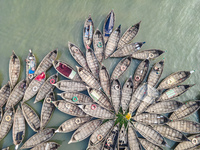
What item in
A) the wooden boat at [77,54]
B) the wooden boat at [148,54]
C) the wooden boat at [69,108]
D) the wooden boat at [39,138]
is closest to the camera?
the wooden boat at [39,138]

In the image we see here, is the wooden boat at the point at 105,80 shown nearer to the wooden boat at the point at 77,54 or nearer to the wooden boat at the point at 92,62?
the wooden boat at the point at 92,62

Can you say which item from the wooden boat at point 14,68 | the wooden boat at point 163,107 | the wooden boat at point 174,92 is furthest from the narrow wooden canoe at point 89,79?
the wooden boat at point 14,68

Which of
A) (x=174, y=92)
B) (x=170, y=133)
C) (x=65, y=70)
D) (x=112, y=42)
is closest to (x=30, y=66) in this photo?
(x=65, y=70)

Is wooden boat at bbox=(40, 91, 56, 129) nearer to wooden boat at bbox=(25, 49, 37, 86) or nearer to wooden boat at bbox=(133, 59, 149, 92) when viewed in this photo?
wooden boat at bbox=(25, 49, 37, 86)

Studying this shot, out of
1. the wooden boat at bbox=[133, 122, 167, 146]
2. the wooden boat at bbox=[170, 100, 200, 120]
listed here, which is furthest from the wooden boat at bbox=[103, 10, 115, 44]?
the wooden boat at bbox=[170, 100, 200, 120]

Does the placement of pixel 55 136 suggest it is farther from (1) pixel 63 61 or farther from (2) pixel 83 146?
(1) pixel 63 61

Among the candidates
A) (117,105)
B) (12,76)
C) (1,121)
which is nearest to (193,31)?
(117,105)
